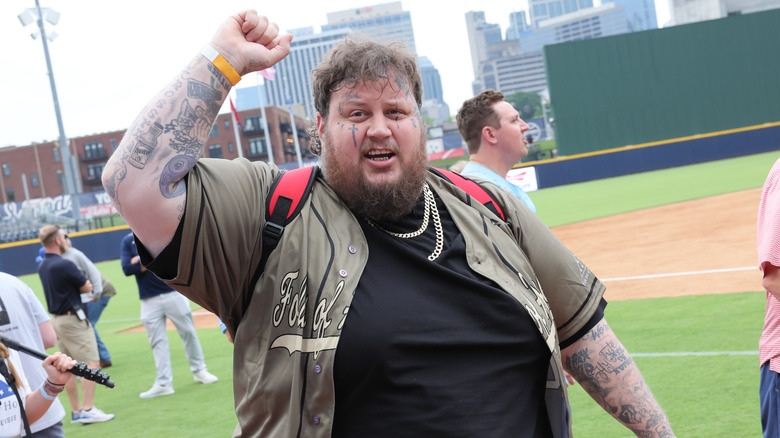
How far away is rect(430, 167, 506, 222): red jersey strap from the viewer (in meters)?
2.44

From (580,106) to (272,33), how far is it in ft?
153

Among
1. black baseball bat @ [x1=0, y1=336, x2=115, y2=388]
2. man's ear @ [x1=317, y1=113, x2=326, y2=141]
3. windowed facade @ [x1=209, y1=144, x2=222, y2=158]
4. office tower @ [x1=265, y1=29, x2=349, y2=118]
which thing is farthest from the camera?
windowed facade @ [x1=209, y1=144, x2=222, y2=158]

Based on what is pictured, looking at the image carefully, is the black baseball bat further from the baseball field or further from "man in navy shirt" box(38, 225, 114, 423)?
"man in navy shirt" box(38, 225, 114, 423)

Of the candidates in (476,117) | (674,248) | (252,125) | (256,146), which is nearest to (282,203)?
(476,117)

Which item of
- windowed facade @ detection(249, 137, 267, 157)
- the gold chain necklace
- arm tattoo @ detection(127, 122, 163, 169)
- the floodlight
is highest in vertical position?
the floodlight

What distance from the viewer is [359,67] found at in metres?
2.26

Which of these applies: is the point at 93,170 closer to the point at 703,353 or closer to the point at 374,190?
the point at 703,353

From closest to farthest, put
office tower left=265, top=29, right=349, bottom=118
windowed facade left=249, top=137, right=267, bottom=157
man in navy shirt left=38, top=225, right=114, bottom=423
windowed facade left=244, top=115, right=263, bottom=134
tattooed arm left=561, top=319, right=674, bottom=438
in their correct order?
tattooed arm left=561, top=319, right=674, bottom=438, office tower left=265, top=29, right=349, bottom=118, man in navy shirt left=38, top=225, right=114, bottom=423, windowed facade left=244, top=115, right=263, bottom=134, windowed facade left=249, top=137, right=267, bottom=157

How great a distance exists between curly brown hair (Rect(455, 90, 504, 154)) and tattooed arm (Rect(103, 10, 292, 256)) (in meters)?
3.51

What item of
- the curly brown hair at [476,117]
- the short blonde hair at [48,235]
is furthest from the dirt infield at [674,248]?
the curly brown hair at [476,117]

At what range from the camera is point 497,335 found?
2176 millimetres

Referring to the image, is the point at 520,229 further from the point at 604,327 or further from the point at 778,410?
the point at 778,410

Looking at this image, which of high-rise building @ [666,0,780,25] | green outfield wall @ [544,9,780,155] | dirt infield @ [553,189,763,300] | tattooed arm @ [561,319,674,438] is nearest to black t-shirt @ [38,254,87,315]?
dirt infield @ [553,189,763,300]

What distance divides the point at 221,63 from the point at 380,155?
0.53m
